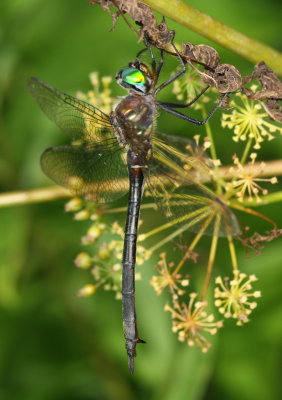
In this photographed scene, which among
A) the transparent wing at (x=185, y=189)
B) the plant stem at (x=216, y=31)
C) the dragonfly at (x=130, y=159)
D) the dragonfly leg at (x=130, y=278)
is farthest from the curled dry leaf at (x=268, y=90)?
the dragonfly leg at (x=130, y=278)

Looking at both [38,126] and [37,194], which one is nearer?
[37,194]

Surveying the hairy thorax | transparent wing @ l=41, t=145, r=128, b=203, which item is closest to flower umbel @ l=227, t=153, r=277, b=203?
the hairy thorax

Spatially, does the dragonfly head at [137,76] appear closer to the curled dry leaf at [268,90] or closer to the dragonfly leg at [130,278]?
the dragonfly leg at [130,278]

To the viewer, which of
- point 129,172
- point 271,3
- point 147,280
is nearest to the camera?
point 129,172

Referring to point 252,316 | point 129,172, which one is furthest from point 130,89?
point 252,316

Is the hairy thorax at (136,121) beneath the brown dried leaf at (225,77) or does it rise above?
beneath

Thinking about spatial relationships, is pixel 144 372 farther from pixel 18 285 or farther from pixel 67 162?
pixel 67 162
